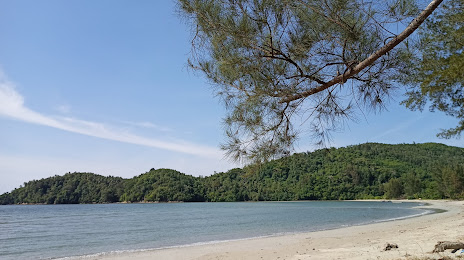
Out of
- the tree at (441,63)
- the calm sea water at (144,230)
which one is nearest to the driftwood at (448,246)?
the tree at (441,63)

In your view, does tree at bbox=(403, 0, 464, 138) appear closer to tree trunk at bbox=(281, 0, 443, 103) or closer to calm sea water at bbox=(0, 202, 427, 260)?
tree trunk at bbox=(281, 0, 443, 103)

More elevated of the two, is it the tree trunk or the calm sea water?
the tree trunk

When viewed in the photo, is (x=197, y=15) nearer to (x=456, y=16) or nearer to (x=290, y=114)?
(x=290, y=114)

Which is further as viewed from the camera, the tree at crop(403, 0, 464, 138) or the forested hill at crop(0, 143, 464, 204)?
the forested hill at crop(0, 143, 464, 204)

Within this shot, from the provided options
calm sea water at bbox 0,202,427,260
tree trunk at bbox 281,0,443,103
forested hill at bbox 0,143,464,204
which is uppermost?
forested hill at bbox 0,143,464,204

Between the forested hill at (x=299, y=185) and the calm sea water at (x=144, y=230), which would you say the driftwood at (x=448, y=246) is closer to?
the calm sea water at (x=144, y=230)

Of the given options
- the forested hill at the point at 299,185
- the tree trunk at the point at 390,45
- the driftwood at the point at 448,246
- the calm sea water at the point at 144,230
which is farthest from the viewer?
the forested hill at the point at 299,185

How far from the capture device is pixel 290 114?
385cm

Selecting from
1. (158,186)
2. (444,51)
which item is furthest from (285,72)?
(158,186)

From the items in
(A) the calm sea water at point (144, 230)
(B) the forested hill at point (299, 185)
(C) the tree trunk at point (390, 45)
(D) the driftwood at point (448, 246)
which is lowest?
(A) the calm sea water at point (144, 230)

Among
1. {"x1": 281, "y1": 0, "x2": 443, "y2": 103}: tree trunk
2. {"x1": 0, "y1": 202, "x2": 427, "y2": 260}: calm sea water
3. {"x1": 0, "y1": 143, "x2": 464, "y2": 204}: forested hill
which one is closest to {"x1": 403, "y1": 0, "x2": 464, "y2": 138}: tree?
{"x1": 281, "y1": 0, "x2": 443, "y2": 103}: tree trunk

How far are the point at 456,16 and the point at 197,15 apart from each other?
3.18m

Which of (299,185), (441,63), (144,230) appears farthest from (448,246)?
(299,185)

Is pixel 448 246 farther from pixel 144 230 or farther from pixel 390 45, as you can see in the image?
pixel 144 230
